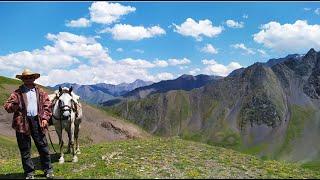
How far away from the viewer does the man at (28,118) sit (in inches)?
870

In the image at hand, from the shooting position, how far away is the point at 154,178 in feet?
68.9

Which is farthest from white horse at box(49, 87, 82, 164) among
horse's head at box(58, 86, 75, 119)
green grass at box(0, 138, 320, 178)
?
green grass at box(0, 138, 320, 178)

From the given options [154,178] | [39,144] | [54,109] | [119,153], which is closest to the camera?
[154,178]

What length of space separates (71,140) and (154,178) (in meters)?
8.54

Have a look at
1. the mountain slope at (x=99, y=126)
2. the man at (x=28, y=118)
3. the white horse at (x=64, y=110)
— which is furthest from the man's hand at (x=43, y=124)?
the mountain slope at (x=99, y=126)

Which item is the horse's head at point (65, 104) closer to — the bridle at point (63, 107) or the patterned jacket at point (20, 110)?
the bridle at point (63, 107)

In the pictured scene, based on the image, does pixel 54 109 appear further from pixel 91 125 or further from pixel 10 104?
pixel 91 125

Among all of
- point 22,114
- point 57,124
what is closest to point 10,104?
point 22,114

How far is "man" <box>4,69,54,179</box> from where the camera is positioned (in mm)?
22109

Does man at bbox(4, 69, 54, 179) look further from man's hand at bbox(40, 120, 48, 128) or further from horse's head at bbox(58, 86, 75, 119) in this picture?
horse's head at bbox(58, 86, 75, 119)

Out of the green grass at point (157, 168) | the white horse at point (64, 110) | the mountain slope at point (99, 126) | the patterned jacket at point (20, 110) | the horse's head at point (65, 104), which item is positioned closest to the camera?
the patterned jacket at point (20, 110)

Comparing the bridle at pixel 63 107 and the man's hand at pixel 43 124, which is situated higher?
the bridle at pixel 63 107

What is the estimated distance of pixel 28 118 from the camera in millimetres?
22219

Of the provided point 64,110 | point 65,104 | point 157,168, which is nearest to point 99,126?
point 64,110
